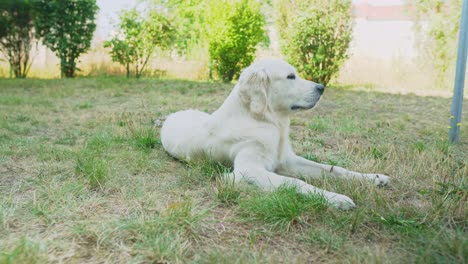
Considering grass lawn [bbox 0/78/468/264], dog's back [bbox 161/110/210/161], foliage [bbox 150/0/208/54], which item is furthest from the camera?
foliage [bbox 150/0/208/54]

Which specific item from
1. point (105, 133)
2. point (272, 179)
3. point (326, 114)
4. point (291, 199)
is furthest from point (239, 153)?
point (326, 114)

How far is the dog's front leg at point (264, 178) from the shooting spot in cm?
227

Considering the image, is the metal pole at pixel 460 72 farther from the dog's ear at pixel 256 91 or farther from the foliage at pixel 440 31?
the foliage at pixel 440 31

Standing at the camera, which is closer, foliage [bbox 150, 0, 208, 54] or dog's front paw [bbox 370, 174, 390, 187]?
dog's front paw [bbox 370, 174, 390, 187]

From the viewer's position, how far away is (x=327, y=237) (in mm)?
1869

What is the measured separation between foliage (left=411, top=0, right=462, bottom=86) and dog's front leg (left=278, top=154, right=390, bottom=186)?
32.5 ft

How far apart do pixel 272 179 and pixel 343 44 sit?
861 cm

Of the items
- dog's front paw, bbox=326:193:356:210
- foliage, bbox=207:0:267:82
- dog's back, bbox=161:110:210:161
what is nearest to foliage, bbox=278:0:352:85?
foliage, bbox=207:0:267:82

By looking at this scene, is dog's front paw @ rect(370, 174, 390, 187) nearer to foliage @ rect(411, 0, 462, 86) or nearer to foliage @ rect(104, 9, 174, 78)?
foliage @ rect(411, 0, 462, 86)

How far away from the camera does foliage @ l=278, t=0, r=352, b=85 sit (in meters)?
10.3

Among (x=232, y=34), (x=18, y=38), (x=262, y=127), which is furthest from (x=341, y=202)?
(x=18, y=38)

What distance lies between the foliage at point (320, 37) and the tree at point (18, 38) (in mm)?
7598

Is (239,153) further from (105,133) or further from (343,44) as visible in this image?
(343,44)

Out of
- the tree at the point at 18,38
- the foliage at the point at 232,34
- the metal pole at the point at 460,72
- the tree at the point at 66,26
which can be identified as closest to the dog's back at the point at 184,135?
the metal pole at the point at 460,72
